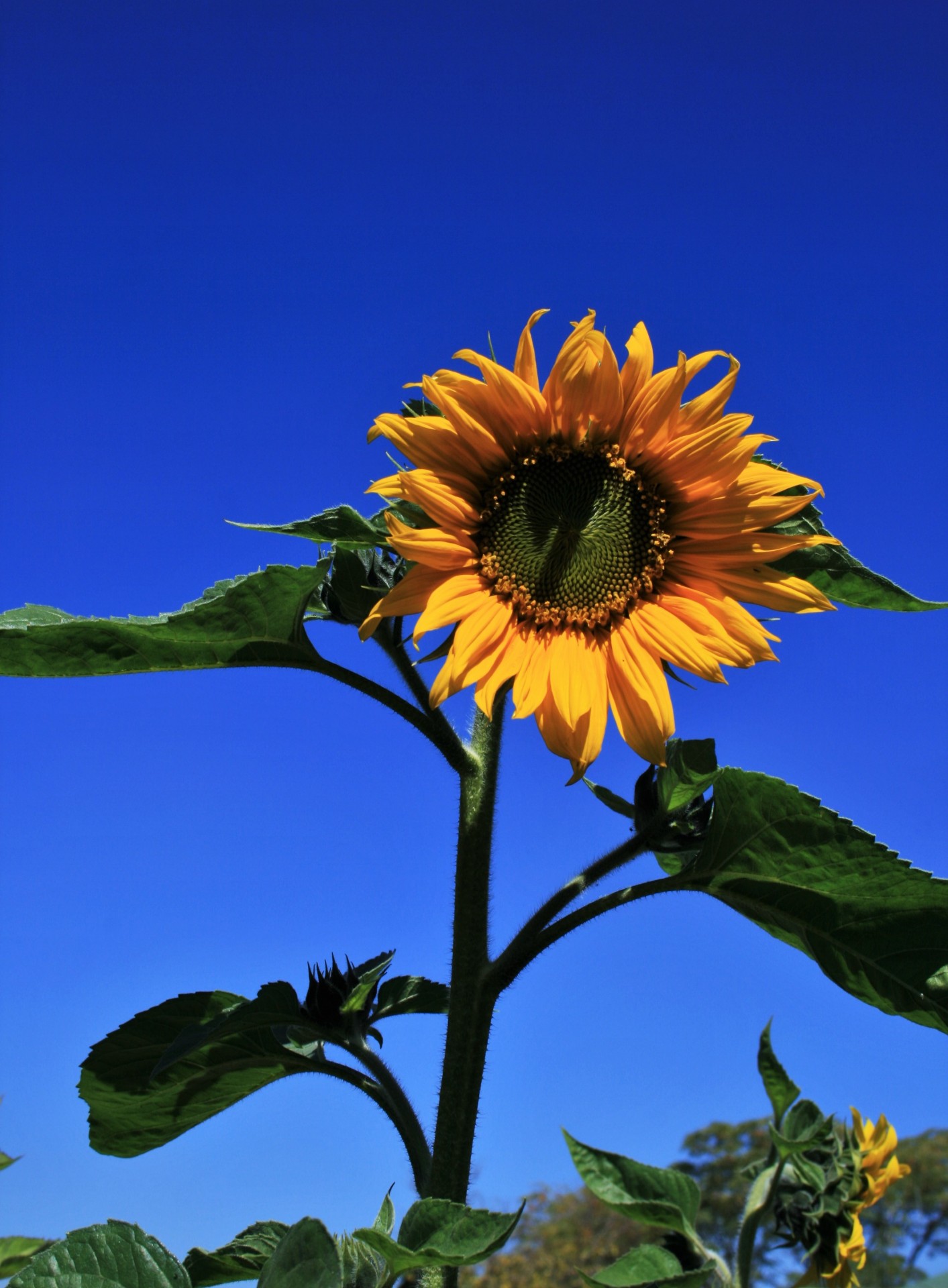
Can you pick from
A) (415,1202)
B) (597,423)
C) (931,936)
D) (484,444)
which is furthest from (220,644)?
(931,936)

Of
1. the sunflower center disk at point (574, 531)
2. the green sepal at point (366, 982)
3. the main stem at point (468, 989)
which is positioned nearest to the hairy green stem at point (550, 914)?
the main stem at point (468, 989)

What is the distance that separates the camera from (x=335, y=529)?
6.48 ft

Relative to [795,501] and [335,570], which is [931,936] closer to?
[795,501]

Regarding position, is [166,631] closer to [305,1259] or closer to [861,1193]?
[305,1259]

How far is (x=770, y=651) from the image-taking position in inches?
80.4

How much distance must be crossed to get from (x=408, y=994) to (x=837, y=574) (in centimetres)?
136

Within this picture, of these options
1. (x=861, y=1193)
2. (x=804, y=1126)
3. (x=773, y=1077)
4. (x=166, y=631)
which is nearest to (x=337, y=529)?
(x=166, y=631)

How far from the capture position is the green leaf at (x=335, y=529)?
1945 millimetres

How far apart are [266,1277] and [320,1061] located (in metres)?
0.85

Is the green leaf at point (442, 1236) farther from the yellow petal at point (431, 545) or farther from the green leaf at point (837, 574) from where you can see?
the green leaf at point (837, 574)

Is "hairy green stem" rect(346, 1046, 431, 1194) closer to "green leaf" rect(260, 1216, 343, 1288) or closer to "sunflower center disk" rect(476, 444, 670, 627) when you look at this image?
"green leaf" rect(260, 1216, 343, 1288)

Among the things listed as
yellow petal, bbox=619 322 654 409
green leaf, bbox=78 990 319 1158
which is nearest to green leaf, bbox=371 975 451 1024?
green leaf, bbox=78 990 319 1158

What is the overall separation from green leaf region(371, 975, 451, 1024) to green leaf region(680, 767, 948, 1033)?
0.79m

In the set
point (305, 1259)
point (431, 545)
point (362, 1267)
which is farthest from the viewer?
point (431, 545)
